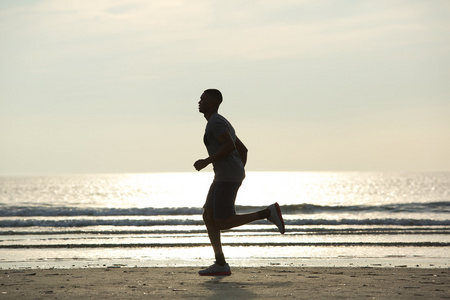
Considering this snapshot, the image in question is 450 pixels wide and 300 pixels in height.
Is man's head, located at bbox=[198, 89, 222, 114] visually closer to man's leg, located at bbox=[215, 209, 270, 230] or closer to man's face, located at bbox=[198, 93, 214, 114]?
man's face, located at bbox=[198, 93, 214, 114]

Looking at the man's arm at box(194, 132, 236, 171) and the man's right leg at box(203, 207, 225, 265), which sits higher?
the man's arm at box(194, 132, 236, 171)

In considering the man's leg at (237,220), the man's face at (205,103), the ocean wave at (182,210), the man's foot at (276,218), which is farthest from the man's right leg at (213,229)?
the ocean wave at (182,210)

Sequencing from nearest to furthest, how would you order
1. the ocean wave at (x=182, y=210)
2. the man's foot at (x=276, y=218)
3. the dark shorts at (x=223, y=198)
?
the dark shorts at (x=223, y=198), the man's foot at (x=276, y=218), the ocean wave at (x=182, y=210)

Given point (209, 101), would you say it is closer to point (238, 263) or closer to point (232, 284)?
point (232, 284)


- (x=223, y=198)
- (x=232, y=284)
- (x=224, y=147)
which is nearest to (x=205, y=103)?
(x=224, y=147)

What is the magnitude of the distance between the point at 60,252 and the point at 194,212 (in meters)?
14.9

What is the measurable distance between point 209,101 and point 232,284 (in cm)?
202

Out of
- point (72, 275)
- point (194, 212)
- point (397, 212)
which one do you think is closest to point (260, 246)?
point (72, 275)

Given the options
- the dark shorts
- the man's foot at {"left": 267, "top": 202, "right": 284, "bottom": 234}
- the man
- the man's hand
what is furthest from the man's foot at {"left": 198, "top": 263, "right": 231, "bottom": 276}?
the man's hand

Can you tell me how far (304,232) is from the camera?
15422 mm

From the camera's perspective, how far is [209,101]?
6.65 metres

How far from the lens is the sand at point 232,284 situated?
528 centimetres

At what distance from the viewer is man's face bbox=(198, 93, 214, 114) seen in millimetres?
6645

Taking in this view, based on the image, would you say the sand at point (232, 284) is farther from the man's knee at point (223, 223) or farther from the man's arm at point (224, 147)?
the man's arm at point (224, 147)
